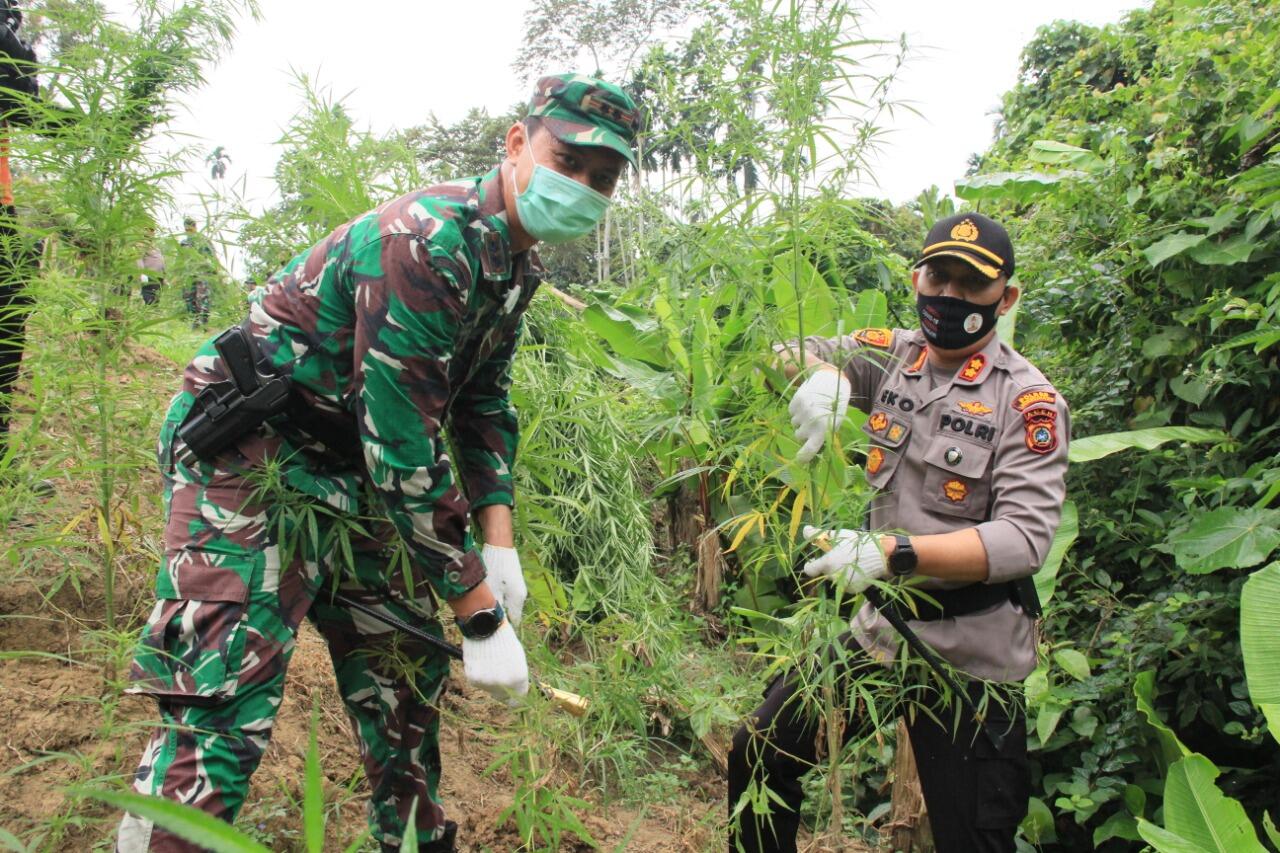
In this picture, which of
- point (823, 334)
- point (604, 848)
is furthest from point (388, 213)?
point (604, 848)

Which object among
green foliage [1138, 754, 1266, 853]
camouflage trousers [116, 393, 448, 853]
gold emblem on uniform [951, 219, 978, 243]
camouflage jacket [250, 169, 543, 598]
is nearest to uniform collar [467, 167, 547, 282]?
camouflage jacket [250, 169, 543, 598]

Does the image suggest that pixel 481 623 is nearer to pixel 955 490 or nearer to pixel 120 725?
pixel 120 725

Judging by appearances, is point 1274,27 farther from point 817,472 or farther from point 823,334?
point 817,472

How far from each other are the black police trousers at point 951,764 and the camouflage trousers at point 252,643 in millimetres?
868

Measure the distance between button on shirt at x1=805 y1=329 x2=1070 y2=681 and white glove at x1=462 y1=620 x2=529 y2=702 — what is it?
0.92m

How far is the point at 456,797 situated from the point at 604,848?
537mm

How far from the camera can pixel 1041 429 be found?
217 cm

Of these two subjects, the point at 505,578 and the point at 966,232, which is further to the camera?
the point at 966,232

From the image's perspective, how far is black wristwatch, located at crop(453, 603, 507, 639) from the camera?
6.26 ft

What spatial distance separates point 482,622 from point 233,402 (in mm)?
693

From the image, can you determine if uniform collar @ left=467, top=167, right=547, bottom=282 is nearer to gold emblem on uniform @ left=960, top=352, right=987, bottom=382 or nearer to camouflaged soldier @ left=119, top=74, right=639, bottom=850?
camouflaged soldier @ left=119, top=74, right=639, bottom=850

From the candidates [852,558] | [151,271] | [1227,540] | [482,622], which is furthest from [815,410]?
[151,271]

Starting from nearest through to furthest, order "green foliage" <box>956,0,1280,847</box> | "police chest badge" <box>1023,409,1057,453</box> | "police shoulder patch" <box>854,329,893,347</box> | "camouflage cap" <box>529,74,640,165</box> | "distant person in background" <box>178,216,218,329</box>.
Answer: "camouflage cap" <box>529,74,640,165</box> < "police chest badge" <box>1023,409,1057,453</box> < "distant person in background" <box>178,216,218,329</box> < "police shoulder patch" <box>854,329,893,347</box> < "green foliage" <box>956,0,1280,847</box>

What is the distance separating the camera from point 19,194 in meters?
2.33
